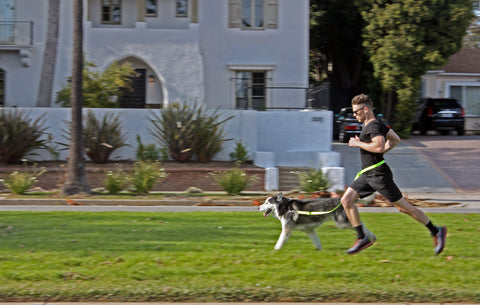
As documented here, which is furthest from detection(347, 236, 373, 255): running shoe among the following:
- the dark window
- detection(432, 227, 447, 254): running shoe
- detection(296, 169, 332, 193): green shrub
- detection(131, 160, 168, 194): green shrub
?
the dark window

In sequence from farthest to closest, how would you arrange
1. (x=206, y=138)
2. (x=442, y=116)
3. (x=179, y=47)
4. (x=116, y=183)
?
(x=442, y=116) → (x=179, y=47) → (x=206, y=138) → (x=116, y=183)

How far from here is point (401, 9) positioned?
23172 mm

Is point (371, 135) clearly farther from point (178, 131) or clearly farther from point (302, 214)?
point (178, 131)

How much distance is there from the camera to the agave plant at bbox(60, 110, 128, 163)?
16688mm

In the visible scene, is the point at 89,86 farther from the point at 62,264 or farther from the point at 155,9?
the point at 62,264

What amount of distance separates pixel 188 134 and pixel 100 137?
2.55 meters

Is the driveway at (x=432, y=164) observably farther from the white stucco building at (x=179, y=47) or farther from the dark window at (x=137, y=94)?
the dark window at (x=137, y=94)

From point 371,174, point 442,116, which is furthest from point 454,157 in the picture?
point 371,174

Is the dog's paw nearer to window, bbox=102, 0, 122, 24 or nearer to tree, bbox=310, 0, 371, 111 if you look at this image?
window, bbox=102, 0, 122, 24

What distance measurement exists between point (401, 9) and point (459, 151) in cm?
632

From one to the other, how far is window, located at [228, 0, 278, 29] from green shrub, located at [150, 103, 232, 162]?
681 centimetres

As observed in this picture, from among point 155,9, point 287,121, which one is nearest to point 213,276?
point 287,121

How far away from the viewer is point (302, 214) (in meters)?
6.98

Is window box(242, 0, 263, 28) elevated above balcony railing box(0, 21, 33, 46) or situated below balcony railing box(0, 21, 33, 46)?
above
